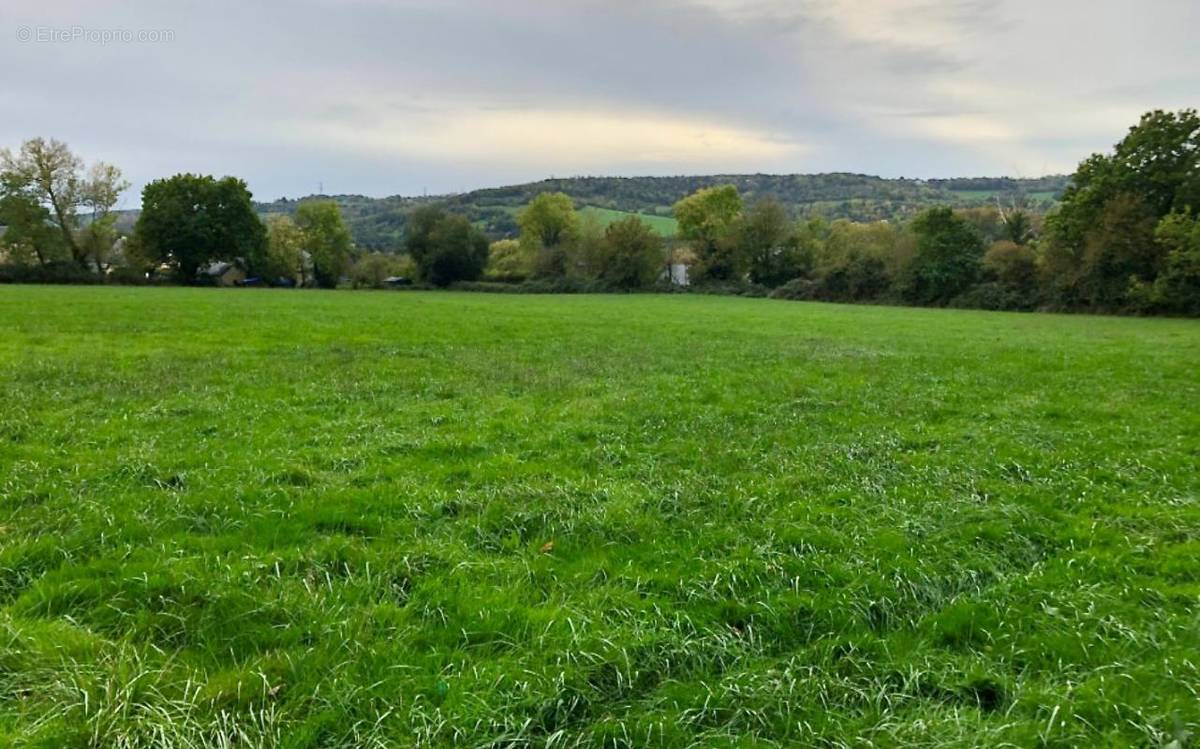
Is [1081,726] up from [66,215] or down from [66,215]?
down

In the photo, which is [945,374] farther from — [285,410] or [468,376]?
[285,410]

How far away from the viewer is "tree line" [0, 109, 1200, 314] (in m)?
45.4

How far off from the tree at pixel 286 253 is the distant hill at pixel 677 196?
1197 inches

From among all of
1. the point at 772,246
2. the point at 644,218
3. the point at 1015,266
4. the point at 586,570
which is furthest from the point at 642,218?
the point at 586,570

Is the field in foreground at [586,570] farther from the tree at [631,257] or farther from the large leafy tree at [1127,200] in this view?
the tree at [631,257]

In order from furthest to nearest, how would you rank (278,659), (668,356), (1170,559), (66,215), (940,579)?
(66,215) < (668,356) < (1170,559) < (940,579) < (278,659)

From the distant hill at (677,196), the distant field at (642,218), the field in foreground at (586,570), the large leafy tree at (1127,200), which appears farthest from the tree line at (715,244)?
the field in foreground at (586,570)

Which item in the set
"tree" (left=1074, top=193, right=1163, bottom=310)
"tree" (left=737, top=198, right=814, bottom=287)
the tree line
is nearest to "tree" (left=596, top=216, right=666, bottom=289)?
the tree line

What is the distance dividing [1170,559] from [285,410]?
11.0 m

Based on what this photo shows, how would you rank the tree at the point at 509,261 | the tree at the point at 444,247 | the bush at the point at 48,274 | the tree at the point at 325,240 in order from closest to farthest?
the bush at the point at 48,274, the tree at the point at 444,247, the tree at the point at 509,261, the tree at the point at 325,240

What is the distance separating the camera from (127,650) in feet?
12.7

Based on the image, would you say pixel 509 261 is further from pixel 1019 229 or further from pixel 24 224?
pixel 1019 229

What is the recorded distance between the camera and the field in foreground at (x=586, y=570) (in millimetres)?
3521

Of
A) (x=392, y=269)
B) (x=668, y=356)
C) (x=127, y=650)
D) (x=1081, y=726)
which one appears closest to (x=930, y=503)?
(x=1081, y=726)
